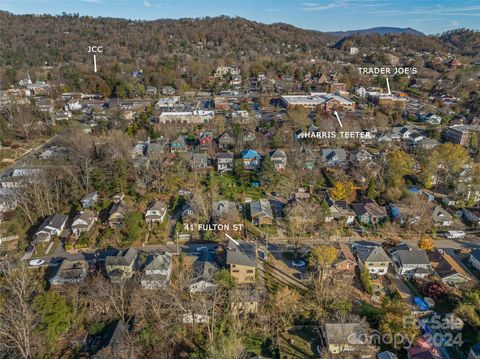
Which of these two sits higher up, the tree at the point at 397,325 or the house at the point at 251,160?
the house at the point at 251,160

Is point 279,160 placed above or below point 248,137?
below

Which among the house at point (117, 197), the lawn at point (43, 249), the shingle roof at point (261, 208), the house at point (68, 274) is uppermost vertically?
the house at point (117, 197)

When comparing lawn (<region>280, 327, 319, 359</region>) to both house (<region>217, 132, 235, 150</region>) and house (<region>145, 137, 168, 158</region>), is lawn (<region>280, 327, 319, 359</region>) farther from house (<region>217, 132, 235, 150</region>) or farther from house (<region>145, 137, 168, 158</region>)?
house (<region>217, 132, 235, 150</region>)

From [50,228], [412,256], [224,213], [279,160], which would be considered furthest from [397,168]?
[50,228]

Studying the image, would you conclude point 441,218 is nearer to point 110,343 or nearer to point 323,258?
point 323,258

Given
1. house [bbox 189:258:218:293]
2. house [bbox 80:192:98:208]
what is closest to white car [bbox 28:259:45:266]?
house [bbox 80:192:98:208]

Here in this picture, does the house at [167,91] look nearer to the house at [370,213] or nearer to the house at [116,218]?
the house at [116,218]

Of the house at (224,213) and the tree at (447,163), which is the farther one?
the tree at (447,163)

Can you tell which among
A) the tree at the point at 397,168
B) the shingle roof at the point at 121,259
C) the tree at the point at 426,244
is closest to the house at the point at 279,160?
the tree at the point at 397,168
